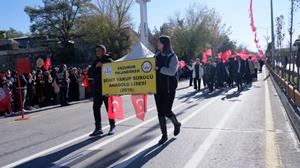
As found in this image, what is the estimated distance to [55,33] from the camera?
63.8m

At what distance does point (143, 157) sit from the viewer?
635 cm

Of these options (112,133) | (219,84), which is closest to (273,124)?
(112,133)

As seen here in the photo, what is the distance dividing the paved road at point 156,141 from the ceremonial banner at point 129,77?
967 mm

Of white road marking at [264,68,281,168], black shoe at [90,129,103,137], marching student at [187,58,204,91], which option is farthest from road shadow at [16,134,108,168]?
marching student at [187,58,204,91]

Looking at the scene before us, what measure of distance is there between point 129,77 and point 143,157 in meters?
2.00

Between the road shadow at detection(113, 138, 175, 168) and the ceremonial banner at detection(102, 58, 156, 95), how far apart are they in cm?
105

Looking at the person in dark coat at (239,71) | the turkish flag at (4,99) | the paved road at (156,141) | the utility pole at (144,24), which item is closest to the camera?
the paved road at (156,141)

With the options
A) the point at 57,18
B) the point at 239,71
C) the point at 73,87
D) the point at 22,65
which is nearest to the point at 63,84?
the point at 73,87

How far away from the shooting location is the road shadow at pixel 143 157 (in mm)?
5922

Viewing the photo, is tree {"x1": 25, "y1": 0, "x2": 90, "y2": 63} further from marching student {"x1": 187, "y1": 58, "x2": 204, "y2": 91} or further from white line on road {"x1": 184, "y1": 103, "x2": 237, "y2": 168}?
white line on road {"x1": 184, "y1": 103, "x2": 237, "y2": 168}

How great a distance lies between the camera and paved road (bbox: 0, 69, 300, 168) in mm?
6082

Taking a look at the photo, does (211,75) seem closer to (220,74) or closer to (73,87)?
(220,74)

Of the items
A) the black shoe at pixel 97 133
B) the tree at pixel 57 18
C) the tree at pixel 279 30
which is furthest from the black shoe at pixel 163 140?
the tree at pixel 57 18

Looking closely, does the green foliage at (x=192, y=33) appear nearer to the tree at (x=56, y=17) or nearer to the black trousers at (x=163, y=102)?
the tree at (x=56, y=17)
